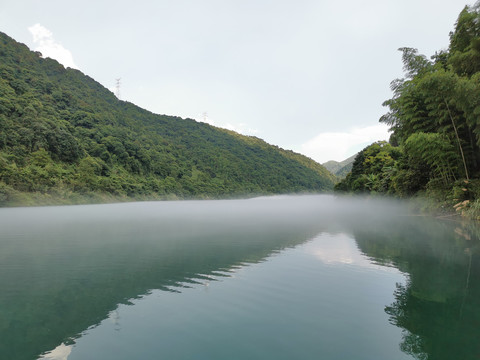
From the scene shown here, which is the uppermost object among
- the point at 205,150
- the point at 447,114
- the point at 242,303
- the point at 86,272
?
the point at 205,150

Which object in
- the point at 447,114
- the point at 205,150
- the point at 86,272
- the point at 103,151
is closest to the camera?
the point at 86,272

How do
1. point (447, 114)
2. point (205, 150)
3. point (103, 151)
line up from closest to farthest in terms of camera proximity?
point (447, 114) → point (103, 151) → point (205, 150)

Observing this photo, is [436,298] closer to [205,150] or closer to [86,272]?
[86,272]

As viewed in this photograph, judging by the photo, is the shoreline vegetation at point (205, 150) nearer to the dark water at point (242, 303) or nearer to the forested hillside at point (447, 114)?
the forested hillside at point (447, 114)

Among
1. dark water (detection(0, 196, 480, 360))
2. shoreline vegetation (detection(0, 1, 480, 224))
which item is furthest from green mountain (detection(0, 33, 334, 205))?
dark water (detection(0, 196, 480, 360))

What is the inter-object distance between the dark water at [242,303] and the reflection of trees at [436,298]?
24mm

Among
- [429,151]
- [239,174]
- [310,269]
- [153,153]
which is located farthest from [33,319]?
[239,174]

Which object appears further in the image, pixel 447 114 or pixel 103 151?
pixel 103 151

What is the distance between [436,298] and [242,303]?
359 cm

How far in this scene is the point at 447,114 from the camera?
1964cm

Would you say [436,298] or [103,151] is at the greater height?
[103,151]

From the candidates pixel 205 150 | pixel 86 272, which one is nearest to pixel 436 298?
pixel 86 272

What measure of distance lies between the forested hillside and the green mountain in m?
45.2

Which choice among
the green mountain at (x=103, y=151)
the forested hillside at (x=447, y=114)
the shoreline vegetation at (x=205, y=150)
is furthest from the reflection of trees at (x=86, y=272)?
the green mountain at (x=103, y=151)
